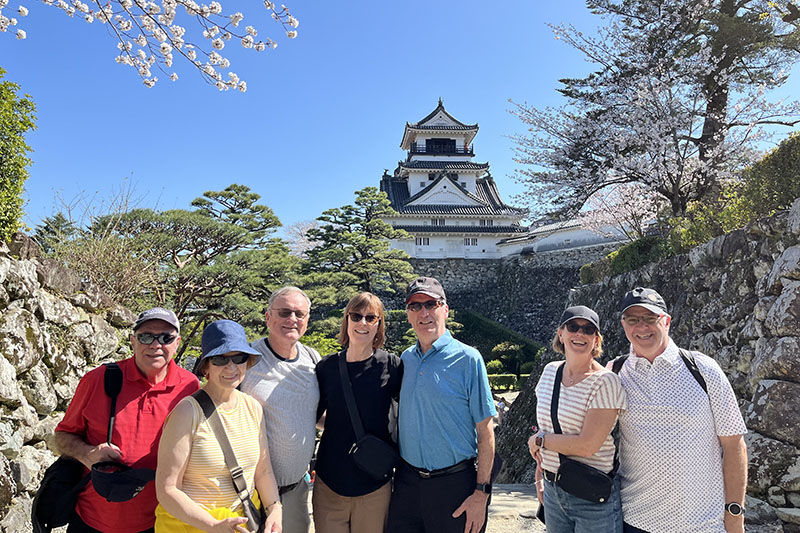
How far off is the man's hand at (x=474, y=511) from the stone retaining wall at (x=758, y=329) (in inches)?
88.6

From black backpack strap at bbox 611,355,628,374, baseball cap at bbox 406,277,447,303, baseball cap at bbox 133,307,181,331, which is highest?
baseball cap at bbox 406,277,447,303

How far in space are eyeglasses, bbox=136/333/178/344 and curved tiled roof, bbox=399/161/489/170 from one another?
82.6ft

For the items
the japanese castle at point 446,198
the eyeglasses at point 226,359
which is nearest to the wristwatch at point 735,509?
the eyeglasses at point 226,359

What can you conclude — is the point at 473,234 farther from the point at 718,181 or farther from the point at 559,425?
the point at 559,425

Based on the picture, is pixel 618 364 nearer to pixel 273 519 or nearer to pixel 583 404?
pixel 583 404

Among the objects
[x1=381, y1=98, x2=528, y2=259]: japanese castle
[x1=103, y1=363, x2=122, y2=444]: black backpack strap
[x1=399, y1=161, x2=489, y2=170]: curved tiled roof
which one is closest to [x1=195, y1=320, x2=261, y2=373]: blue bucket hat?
[x1=103, y1=363, x2=122, y2=444]: black backpack strap

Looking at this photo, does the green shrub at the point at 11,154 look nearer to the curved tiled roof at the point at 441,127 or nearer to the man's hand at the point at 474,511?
the man's hand at the point at 474,511

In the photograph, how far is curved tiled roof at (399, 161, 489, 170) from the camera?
87.4 ft

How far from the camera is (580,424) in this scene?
6.60 feet

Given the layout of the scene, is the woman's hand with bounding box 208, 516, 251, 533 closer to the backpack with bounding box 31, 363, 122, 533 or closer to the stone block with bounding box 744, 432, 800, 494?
the backpack with bounding box 31, 363, 122, 533

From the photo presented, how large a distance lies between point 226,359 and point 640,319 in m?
1.73

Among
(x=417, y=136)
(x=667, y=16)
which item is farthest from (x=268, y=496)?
(x=417, y=136)

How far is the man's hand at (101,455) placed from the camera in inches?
75.8

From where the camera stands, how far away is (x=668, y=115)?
7.80 meters
